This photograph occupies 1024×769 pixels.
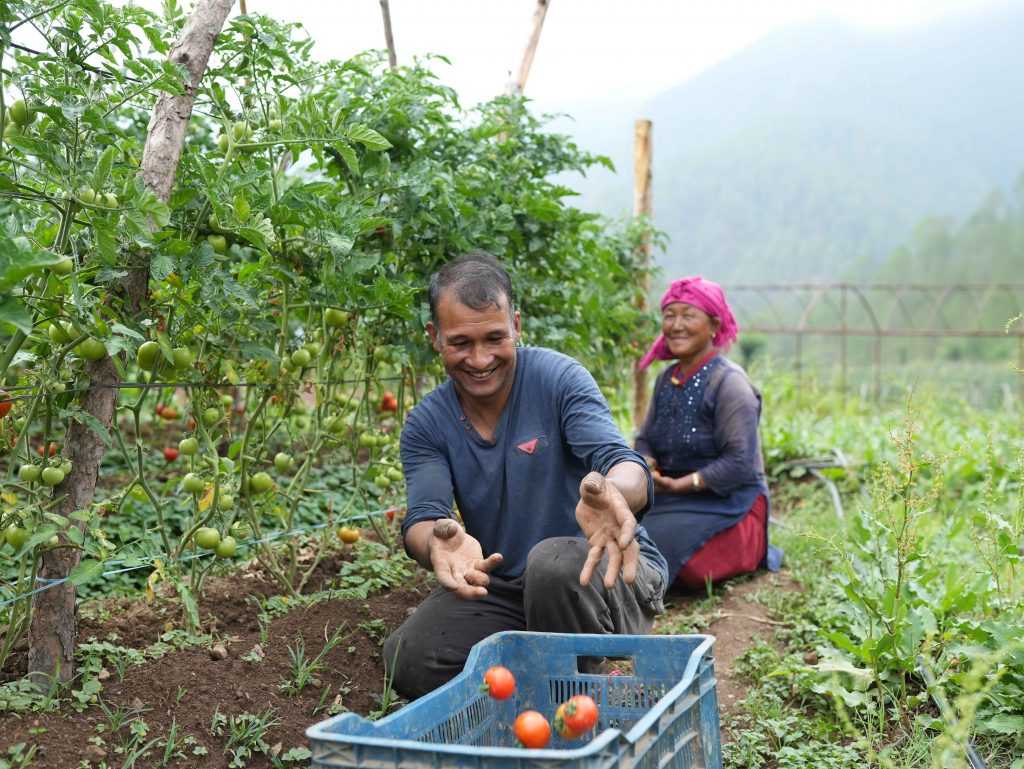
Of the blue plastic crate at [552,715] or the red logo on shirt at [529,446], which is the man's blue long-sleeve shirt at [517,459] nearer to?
the red logo on shirt at [529,446]

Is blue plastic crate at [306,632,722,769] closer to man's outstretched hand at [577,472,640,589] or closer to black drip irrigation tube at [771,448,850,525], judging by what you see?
man's outstretched hand at [577,472,640,589]

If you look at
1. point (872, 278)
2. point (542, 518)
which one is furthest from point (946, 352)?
point (542, 518)

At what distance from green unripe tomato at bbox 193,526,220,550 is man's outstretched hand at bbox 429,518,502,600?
63 cm

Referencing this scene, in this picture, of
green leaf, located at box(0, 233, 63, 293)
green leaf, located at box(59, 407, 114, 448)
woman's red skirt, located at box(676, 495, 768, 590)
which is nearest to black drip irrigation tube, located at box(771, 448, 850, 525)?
woman's red skirt, located at box(676, 495, 768, 590)

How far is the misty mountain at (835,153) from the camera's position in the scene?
31.2 meters

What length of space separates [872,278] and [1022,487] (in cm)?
2632

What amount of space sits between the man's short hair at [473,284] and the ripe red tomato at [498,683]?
3.13ft

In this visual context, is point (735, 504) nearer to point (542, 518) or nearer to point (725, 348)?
point (725, 348)

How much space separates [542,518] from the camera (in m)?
2.62

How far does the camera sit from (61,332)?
82.3 inches

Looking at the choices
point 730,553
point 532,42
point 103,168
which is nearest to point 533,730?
point 103,168

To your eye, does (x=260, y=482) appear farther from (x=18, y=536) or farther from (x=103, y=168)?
(x=103, y=168)

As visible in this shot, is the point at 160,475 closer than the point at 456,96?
No

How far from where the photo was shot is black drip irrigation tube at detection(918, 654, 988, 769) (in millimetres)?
2248
